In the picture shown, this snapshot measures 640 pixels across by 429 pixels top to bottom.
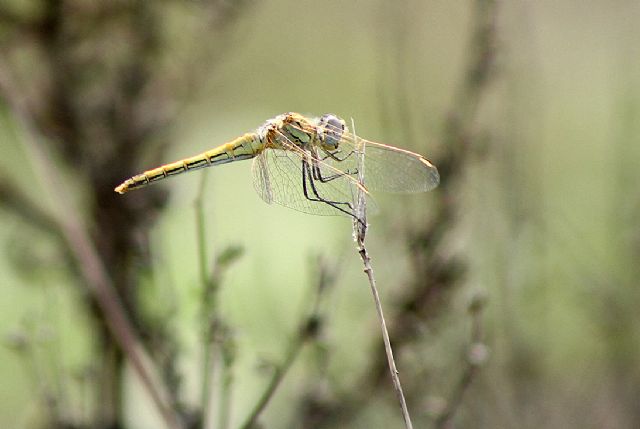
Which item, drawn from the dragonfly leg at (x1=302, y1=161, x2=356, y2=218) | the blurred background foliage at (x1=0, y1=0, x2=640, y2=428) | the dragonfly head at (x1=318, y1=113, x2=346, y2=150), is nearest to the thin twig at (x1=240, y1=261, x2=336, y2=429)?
the blurred background foliage at (x1=0, y1=0, x2=640, y2=428)

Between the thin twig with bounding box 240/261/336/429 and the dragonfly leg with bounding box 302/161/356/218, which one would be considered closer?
the thin twig with bounding box 240/261/336/429

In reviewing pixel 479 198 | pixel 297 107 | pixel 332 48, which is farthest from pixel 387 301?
pixel 332 48

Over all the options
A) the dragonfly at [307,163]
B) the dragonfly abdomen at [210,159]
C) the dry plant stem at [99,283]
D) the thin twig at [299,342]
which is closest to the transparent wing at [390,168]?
the dragonfly at [307,163]

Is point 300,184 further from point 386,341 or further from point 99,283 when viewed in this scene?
point 386,341

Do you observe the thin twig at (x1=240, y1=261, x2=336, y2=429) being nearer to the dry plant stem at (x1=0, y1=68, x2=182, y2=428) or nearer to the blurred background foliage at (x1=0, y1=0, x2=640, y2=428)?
the blurred background foliage at (x1=0, y1=0, x2=640, y2=428)

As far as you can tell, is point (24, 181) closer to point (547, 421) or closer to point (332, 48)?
point (332, 48)
